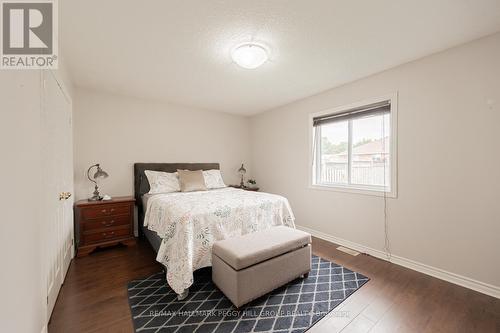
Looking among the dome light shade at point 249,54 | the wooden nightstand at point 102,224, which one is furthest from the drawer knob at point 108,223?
the dome light shade at point 249,54

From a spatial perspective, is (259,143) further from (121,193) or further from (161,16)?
(161,16)

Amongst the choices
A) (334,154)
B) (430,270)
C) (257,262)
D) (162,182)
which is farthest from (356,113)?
(162,182)

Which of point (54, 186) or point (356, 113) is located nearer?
point (54, 186)

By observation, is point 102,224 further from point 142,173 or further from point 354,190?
point 354,190

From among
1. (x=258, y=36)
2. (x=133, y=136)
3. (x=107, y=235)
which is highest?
(x=258, y=36)

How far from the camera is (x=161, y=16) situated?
163 centimetres

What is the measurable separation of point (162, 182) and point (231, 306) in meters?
2.24

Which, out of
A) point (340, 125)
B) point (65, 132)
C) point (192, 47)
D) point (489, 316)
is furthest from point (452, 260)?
point (65, 132)

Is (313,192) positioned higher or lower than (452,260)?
higher

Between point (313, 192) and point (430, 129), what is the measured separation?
1.75 metres

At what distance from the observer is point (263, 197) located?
8.96 ft

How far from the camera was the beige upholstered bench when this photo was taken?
1667 mm

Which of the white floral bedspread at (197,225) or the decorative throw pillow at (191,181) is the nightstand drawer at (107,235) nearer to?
the white floral bedspread at (197,225)

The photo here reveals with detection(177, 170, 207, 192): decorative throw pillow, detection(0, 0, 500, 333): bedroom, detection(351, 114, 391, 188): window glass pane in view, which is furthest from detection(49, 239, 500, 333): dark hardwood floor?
detection(177, 170, 207, 192): decorative throw pillow
